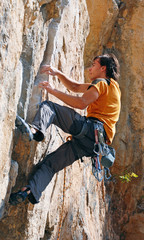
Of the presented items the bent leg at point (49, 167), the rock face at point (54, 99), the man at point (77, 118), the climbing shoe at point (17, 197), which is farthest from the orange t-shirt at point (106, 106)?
the climbing shoe at point (17, 197)

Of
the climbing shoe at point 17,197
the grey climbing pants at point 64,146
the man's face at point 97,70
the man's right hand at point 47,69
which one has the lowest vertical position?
the climbing shoe at point 17,197

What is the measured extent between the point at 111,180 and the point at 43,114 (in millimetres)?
5185

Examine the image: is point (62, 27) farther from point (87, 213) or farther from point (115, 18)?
point (115, 18)

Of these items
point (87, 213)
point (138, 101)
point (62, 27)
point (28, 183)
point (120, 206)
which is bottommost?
point (120, 206)

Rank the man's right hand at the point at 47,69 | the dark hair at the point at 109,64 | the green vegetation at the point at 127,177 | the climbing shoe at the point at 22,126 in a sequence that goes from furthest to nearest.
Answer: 1. the green vegetation at the point at 127,177
2. the dark hair at the point at 109,64
3. the man's right hand at the point at 47,69
4. the climbing shoe at the point at 22,126

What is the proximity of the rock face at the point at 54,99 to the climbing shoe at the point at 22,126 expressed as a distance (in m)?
0.13

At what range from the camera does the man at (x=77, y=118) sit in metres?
3.34

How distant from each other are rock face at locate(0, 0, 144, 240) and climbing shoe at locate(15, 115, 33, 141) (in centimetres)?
13

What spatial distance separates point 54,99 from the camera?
4.04 metres

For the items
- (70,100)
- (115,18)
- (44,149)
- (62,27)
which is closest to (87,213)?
(44,149)

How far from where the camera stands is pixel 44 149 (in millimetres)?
3691

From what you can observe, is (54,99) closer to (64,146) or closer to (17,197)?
(64,146)

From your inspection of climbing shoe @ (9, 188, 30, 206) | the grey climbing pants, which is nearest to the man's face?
the grey climbing pants

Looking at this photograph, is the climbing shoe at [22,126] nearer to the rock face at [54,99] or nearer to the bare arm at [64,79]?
the rock face at [54,99]
